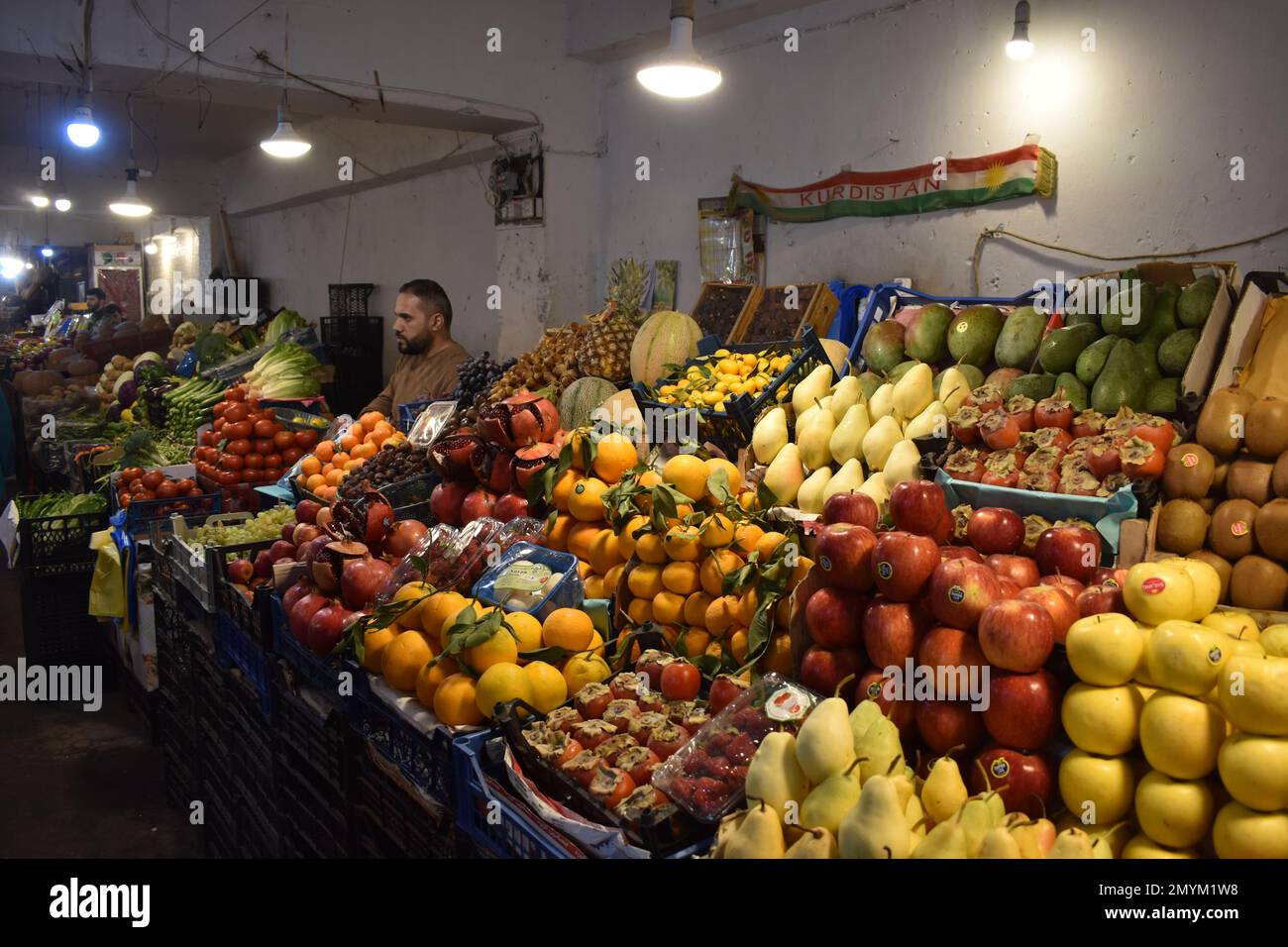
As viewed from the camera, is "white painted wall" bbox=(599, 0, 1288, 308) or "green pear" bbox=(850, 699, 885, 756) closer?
"green pear" bbox=(850, 699, 885, 756)

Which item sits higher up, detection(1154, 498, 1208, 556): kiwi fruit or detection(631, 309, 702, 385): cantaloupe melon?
detection(631, 309, 702, 385): cantaloupe melon

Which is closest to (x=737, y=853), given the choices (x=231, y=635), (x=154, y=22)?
(x=231, y=635)

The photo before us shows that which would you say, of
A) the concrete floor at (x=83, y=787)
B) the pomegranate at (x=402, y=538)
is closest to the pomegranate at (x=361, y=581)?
the pomegranate at (x=402, y=538)

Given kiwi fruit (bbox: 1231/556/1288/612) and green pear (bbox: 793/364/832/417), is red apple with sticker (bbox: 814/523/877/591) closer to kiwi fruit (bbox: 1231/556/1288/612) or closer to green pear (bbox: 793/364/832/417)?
kiwi fruit (bbox: 1231/556/1288/612)

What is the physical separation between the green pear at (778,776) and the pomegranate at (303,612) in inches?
60.7

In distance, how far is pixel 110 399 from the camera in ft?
32.4

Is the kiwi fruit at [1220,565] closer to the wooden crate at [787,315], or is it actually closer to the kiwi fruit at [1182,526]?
the kiwi fruit at [1182,526]

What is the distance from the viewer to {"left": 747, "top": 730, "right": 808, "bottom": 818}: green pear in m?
1.63

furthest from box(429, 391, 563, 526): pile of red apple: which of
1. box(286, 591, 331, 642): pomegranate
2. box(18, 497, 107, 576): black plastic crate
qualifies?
box(18, 497, 107, 576): black plastic crate

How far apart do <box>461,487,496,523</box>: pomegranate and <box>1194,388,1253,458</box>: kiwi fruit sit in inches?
86.5

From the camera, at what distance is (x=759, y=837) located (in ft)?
5.08

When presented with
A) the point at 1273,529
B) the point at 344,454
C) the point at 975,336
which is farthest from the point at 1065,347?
the point at 344,454

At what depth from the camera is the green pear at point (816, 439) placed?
10.6 feet

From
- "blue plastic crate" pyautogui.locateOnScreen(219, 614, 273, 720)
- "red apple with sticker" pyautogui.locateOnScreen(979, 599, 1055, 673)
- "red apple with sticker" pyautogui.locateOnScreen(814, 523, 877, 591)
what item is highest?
"red apple with sticker" pyautogui.locateOnScreen(814, 523, 877, 591)
